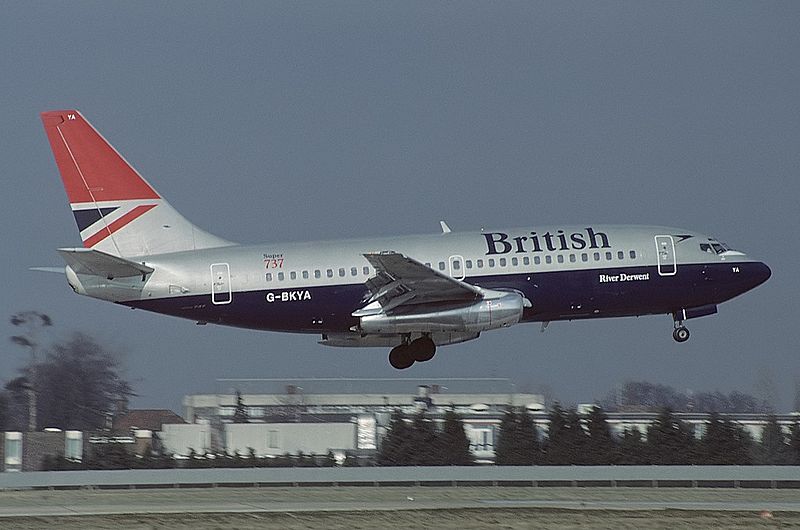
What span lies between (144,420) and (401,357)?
14.0 m

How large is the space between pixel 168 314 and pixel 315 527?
63.8ft

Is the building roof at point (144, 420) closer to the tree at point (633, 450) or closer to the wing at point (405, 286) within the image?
the wing at point (405, 286)

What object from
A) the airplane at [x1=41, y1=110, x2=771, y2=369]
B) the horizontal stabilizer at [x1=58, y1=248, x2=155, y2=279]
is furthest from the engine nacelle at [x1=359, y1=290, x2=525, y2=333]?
the horizontal stabilizer at [x1=58, y1=248, x2=155, y2=279]

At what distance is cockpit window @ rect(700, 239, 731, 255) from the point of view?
52.8 metres

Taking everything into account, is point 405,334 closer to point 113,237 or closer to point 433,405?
point 433,405

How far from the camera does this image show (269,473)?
43.8m

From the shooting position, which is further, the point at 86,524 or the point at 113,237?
the point at 113,237

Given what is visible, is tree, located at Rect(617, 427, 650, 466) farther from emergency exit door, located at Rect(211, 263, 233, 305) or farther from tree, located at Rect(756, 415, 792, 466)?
emergency exit door, located at Rect(211, 263, 233, 305)

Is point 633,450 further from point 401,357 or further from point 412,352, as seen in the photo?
point 401,357

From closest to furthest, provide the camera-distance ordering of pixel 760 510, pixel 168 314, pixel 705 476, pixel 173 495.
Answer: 1. pixel 760 510
2. pixel 173 495
3. pixel 705 476
4. pixel 168 314

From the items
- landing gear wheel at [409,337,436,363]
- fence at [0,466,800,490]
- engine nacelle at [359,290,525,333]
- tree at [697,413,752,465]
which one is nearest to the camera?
fence at [0,466,800,490]

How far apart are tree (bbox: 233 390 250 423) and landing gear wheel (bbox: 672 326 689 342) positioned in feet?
53.1

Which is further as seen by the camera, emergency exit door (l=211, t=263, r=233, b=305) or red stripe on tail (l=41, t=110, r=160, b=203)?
red stripe on tail (l=41, t=110, r=160, b=203)

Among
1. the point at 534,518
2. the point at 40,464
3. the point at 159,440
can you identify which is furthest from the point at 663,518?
the point at 40,464
